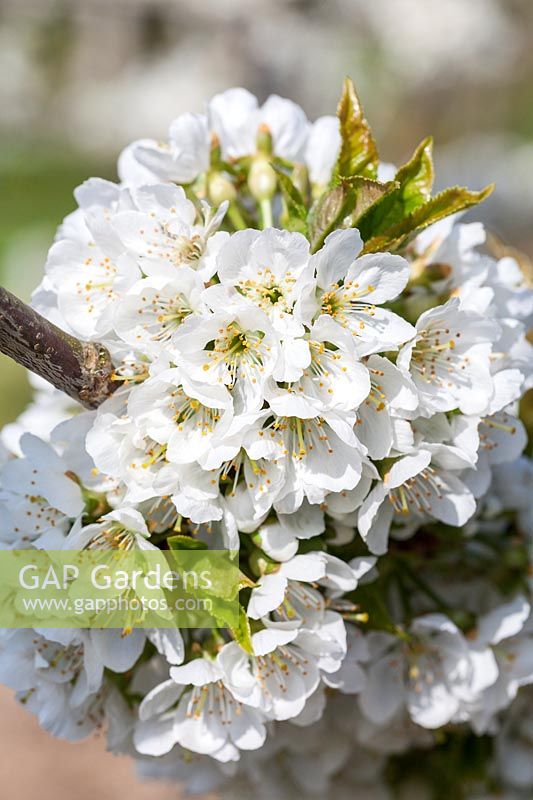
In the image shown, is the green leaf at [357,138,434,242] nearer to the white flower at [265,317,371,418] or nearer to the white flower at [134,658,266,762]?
the white flower at [265,317,371,418]

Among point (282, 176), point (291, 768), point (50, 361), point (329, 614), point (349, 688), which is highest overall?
point (282, 176)

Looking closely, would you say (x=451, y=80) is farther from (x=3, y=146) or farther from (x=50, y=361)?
(x=50, y=361)

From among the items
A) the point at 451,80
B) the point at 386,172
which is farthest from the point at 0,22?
the point at 386,172

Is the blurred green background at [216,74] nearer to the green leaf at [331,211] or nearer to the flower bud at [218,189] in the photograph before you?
the flower bud at [218,189]

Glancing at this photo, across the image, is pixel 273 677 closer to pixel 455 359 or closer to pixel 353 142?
pixel 455 359

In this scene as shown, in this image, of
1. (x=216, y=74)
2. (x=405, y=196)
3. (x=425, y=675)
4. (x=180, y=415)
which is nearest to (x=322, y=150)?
(x=405, y=196)

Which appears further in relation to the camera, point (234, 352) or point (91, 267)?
point (91, 267)
